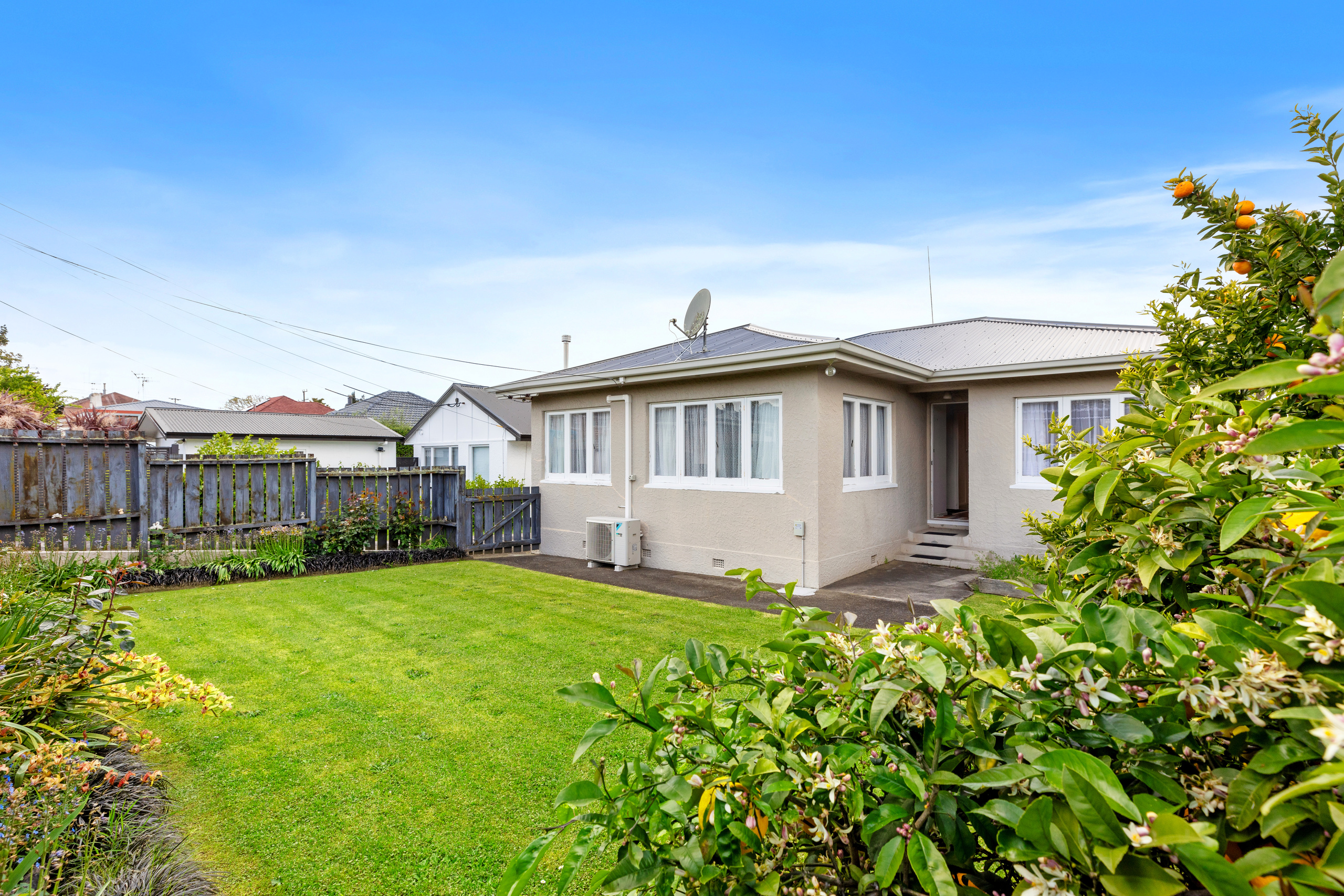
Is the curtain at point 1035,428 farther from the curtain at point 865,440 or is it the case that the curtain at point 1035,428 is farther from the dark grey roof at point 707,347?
the dark grey roof at point 707,347

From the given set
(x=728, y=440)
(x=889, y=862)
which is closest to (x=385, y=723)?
(x=889, y=862)

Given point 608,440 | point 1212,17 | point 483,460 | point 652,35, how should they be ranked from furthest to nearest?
point 483,460 < point 608,440 < point 652,35 < point 1212,17

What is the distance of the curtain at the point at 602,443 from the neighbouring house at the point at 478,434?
10419mm

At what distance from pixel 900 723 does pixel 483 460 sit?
23175 mm

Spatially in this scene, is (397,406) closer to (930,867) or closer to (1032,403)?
(1032,403)

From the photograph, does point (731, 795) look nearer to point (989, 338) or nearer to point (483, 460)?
point (989, 338)

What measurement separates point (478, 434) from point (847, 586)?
17.6m

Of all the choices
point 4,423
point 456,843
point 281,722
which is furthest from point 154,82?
point 456,843

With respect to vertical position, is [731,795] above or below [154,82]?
below

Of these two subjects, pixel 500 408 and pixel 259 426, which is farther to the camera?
pixel 259 426

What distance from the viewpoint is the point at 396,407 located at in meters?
40.2

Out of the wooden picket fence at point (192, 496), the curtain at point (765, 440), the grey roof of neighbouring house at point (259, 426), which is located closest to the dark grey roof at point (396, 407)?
the grey roof of neighbouring house at point (259, 426)

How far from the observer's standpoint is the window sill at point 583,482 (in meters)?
11.2

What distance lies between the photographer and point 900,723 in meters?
1.10
